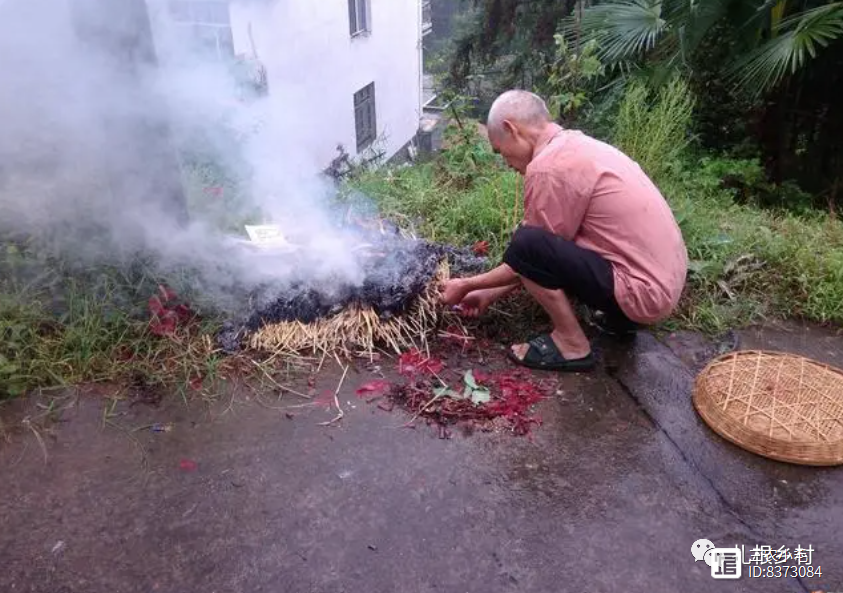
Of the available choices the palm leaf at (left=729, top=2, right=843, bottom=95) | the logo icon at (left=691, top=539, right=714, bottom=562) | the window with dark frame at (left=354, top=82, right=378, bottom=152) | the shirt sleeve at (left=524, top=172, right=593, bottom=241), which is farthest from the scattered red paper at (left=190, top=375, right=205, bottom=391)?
the window with dark frame at (left=354, top=82, right=378, bottom=152)

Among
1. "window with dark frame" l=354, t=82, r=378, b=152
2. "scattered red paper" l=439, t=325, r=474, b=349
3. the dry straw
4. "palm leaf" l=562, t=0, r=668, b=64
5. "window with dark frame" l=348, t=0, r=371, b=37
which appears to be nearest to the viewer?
the dry straw

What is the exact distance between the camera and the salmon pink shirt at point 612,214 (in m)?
2.88

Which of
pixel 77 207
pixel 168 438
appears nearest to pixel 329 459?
pixel 168 438

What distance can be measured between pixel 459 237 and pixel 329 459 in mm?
2138

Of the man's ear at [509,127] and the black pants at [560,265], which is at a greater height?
the man's ear at [509,127]

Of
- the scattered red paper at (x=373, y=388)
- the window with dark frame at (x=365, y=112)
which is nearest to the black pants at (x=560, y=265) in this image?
the scattered red paper at (x=373, y=388)

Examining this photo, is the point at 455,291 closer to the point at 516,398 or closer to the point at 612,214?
the point at 516,398

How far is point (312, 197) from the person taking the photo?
4477 millimetres

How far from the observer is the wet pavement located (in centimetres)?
213

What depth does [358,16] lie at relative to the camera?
45.6ft

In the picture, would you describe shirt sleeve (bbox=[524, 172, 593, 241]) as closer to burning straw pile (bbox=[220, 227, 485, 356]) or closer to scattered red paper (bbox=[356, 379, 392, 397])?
burning straw pile (bbox=[220, 227, 485, 356])

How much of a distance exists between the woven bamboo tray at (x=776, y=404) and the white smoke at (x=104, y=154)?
1.94m

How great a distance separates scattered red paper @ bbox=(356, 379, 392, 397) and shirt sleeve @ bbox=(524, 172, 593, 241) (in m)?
1.07

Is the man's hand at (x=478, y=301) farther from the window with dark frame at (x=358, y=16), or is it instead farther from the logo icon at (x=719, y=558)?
the window with dark frame at (x=358, y=16)
